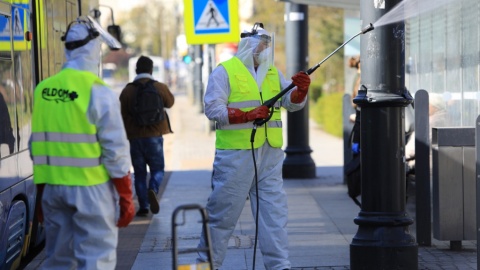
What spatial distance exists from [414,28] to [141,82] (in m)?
3.52

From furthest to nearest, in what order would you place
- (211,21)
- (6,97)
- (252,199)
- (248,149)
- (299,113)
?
(299,113) < (211,21) < (6,97) < (252,199) < (248,149)

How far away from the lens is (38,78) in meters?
9.96

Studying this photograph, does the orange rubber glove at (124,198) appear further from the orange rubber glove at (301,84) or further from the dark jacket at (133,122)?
the dark jacket at (133,122)

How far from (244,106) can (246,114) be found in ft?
0.72

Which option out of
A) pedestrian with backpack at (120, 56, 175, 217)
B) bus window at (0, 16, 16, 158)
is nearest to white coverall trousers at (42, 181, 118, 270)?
bus window at (0, 16, 16, 158)

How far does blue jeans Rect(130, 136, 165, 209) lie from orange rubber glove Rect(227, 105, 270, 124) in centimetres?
476

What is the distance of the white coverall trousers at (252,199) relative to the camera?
7797 mm

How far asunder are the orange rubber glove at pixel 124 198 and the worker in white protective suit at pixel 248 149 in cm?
180

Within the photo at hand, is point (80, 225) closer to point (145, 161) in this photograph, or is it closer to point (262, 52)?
point (262, 52)

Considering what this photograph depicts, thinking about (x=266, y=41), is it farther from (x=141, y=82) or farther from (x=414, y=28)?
(x=414, y=28)

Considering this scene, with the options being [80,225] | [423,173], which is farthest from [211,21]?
[80,225]

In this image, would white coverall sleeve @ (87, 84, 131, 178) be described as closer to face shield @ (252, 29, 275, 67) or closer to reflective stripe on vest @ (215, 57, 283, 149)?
reflective stripe on vest @ (215, 57, 283, 149)

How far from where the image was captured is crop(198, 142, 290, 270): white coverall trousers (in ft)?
25.6

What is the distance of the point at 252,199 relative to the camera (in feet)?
26.2
